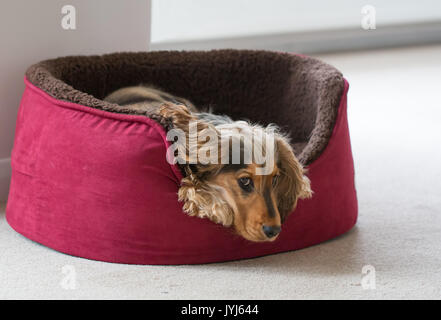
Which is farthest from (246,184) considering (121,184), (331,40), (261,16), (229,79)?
(331,40)

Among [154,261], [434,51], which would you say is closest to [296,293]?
[154,261]

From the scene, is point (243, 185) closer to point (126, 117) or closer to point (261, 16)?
point (126, 117)

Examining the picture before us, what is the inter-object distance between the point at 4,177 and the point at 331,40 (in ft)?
9.78

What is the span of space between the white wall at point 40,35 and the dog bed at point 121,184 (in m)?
0.12

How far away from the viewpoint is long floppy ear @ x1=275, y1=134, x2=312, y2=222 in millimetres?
1897

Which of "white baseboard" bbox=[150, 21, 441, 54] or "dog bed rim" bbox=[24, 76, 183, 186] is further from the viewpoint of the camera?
"white baseboard" bbox=[150, 21, 441, 54]

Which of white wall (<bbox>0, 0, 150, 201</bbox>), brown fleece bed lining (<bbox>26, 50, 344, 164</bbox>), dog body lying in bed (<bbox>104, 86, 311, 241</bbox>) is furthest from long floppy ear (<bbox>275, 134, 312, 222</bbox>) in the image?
white wall (<bbox>0, 0, 150, 201</bbox>)

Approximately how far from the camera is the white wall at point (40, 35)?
2408 mm

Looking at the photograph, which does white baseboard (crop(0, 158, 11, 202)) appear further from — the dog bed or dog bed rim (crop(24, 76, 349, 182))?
dog bed rim (crop(24, 76, 349, 182))

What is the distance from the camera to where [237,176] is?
71.9 inches

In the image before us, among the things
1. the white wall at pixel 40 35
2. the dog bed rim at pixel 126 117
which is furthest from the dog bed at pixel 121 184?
the white wall at pixel 40 35

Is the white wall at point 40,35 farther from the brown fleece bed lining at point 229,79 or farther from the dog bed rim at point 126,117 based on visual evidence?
the dog bed rim at point 126,117

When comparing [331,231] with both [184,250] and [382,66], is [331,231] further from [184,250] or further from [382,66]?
[382,66]

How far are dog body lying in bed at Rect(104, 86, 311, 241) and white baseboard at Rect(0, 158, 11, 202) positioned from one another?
823mm
